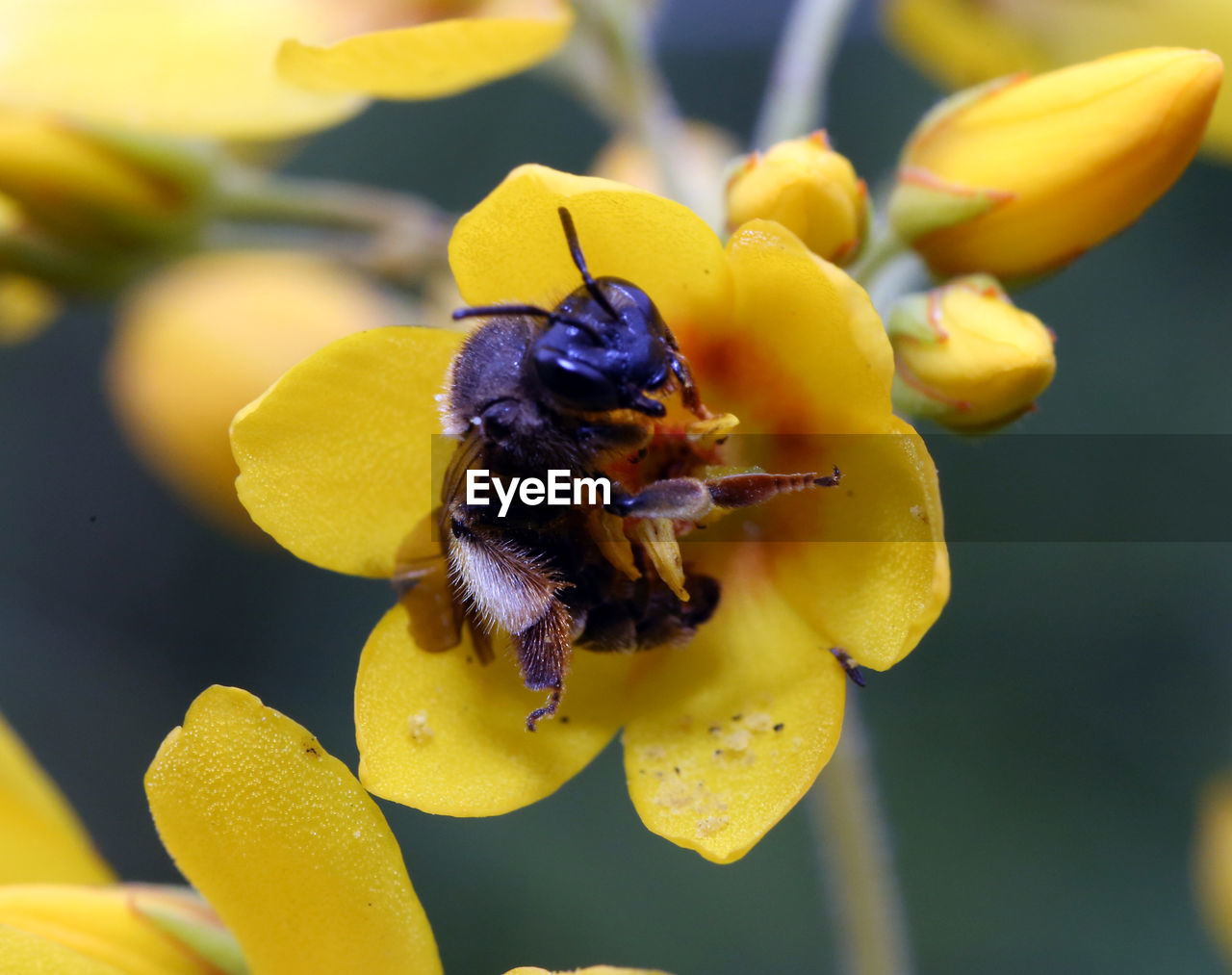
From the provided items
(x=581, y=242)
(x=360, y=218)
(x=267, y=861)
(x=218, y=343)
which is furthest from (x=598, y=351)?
(x=218, y=343)

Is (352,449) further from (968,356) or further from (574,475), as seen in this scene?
(968,356)

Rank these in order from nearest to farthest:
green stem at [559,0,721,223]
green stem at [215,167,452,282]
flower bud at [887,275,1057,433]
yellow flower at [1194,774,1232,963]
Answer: flower bud at [887,275,1057,433] → green stem at [559,0,721,223] → green stem at [215,167,452,282] → yellow flower at [1194,774,1232,963]

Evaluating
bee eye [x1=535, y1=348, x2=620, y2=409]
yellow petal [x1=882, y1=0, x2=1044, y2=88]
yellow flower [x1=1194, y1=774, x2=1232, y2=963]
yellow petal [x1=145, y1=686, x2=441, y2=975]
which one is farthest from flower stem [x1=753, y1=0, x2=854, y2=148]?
yellow flower [x1=1194, y1=774, x2=1232, y2=963]

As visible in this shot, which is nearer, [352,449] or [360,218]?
[352,449]

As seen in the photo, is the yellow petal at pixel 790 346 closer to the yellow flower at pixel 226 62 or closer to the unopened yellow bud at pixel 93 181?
the yellow flower at pixel 226 62

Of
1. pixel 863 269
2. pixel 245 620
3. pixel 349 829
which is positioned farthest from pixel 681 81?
pixel 349 829

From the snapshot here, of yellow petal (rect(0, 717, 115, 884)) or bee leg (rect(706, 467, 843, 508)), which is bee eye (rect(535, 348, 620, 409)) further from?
yellow petal (rect(0, 717, 115, 884))
